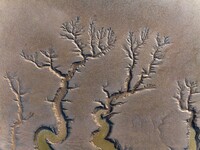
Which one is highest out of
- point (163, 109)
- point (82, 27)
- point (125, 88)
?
point (82, 27)

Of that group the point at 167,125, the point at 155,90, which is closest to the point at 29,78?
the point at 155,90

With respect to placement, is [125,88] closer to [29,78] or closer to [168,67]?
[168,67]

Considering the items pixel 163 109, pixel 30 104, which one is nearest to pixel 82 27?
pixel 30 104

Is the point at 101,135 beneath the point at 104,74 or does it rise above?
beneath

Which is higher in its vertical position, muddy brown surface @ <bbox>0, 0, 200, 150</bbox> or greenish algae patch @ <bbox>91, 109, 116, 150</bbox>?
muddy brown surface @ <bbox>0, 0, 200, 150</bbox>

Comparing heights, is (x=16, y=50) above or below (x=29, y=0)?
below

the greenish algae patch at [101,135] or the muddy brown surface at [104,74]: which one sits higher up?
the muddy brown surface at [104,74]

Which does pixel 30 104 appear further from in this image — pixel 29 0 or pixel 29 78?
pixel 29 0
